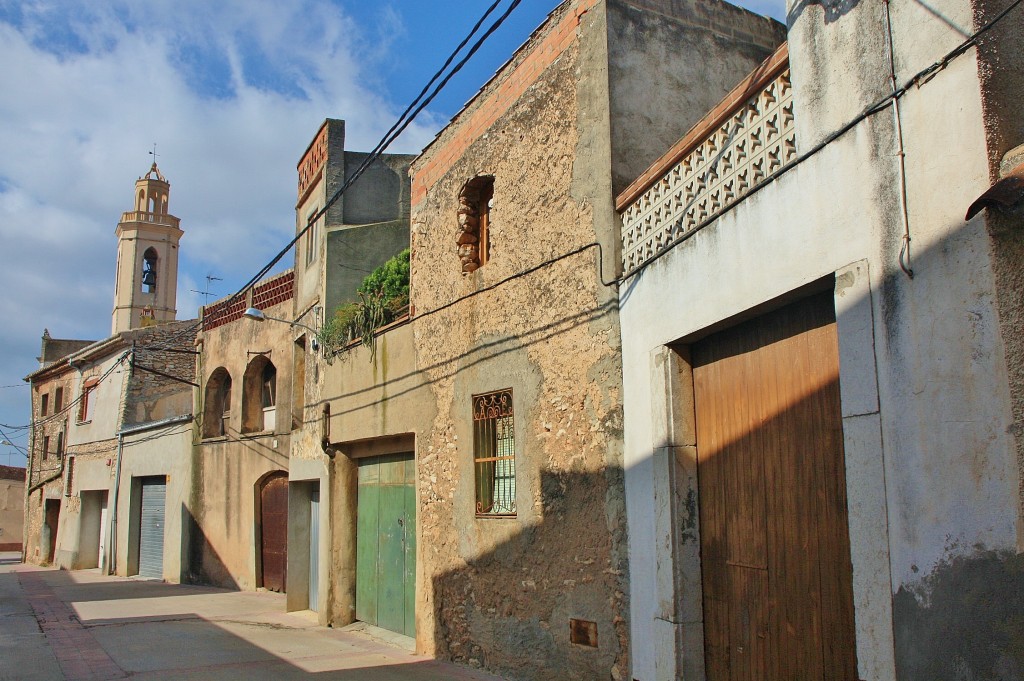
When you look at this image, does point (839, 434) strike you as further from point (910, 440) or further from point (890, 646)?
point (890, 646)

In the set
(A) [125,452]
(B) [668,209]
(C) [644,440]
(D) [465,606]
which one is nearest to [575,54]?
(B) [668,209]

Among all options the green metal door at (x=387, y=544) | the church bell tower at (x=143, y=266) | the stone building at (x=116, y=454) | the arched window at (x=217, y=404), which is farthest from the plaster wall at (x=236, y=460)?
the church bell tower at (x=143, y=266)

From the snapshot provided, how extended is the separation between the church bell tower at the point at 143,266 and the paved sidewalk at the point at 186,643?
22.7 metres

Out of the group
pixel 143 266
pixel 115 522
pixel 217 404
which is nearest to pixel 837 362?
pixel 217 404

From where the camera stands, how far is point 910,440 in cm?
388

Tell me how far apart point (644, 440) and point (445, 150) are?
493 centimetres

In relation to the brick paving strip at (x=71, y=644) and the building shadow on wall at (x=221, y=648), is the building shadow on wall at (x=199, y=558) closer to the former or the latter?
the building shadow on wall at (x=221, y=648)

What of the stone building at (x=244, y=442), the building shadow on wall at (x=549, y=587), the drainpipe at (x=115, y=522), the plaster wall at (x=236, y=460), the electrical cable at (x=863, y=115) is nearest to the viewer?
the electrical cable at (x=863, y=115)

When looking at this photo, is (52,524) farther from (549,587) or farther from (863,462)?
(863,462)

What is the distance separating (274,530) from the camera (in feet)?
53.8

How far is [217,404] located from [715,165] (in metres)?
16.8

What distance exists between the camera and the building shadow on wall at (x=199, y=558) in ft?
59.5

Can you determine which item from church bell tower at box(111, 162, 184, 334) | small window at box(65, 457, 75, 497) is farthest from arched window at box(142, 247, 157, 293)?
small window at box(65, 457, 75, 497)

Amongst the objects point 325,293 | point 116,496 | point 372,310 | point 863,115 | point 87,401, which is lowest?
point 116,496
